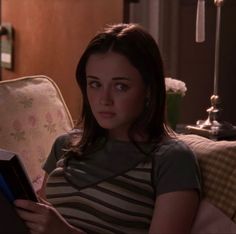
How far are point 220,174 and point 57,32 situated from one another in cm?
163

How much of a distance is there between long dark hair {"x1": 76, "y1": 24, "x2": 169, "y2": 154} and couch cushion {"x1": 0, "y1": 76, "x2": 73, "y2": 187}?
375mm

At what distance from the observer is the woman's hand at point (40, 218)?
1020 millimetres

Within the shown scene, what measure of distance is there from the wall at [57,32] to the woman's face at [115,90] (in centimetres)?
100

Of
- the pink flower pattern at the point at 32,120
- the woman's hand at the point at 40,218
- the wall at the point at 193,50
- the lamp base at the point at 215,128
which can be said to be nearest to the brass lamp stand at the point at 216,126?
the lamp base at the point at 215,128

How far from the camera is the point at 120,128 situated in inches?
48.0

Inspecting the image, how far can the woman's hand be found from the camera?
1020mm

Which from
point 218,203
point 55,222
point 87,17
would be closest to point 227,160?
point 218,203

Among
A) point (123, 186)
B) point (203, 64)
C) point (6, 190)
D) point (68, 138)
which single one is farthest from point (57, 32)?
point (6, 190)

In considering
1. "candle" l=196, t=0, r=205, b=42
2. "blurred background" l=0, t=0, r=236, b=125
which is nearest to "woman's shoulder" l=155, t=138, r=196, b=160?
"candle" l=196, t=0, r=205, b=42

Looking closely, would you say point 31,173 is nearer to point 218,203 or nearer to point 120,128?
point 120,128

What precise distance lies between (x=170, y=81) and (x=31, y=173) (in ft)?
1.84

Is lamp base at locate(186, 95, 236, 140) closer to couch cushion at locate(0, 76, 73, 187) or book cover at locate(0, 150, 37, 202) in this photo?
couch cushion at locate(0, 76, 73, 187)

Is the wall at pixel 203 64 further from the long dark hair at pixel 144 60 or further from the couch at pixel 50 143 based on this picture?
the long dark hair at pixel 144 60

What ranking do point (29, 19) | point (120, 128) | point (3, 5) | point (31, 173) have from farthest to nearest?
point (3, 5) < point (29, 19) < point (31, 173) < point (120, 128)
